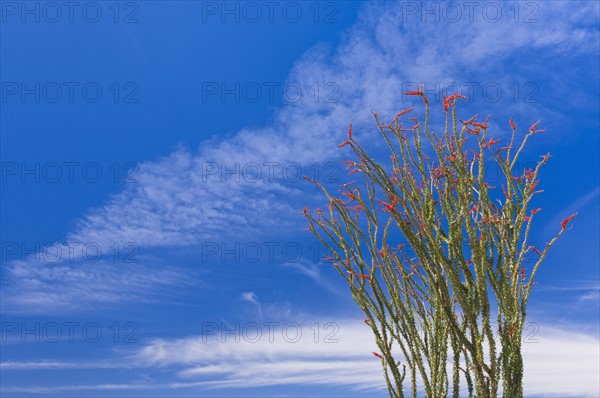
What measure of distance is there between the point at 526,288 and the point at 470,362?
65cm

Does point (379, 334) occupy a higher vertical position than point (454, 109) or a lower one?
lower

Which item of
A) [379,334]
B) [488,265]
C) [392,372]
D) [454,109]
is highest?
[454,109]

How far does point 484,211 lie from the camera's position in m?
4.18

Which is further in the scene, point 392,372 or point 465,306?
point 392,372

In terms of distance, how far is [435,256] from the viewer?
157 inches

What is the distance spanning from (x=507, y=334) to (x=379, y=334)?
0.88 meters

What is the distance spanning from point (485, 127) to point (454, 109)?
264 millimetres

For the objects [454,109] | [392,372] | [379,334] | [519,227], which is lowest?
[392,372]

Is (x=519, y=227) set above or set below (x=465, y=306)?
above

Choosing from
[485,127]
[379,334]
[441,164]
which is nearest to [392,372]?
[379,334]

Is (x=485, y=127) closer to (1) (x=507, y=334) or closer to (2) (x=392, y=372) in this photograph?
(1) (x=507, y=334)

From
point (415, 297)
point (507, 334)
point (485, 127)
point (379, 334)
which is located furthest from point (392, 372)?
point (485, 127)

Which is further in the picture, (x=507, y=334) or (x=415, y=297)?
(x=415, y=297)

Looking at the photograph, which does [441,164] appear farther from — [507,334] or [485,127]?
[507,334]
